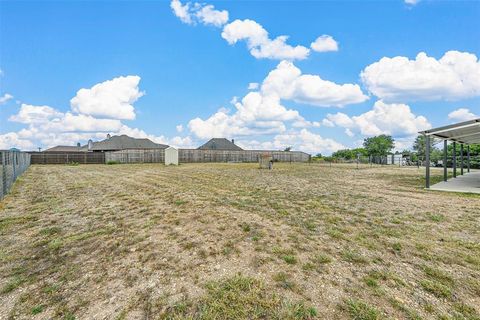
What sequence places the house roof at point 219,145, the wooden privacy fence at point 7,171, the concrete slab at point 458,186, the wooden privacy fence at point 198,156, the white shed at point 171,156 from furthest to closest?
the house roof at point 219,145, the wooden privacy fence at point 198,156, the white shed at point 171,156, the concrete slab at point 458,186, the wooden privacy fence at point 7,171

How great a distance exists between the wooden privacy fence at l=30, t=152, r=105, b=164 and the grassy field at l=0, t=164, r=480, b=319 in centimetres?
2517

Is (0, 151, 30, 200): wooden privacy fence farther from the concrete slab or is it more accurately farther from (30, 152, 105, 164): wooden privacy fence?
(30, 152, 105, 164): wooden privacy fence

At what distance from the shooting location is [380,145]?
41062 millimetres

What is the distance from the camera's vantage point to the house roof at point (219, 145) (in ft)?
143

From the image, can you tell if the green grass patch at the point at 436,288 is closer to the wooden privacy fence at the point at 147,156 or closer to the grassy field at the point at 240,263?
the grassy field at the point at 240,263

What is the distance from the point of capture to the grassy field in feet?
6.91

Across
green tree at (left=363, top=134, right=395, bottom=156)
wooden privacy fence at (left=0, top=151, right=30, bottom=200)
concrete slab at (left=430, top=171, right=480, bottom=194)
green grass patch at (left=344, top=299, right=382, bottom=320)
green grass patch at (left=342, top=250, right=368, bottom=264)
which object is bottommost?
green grass patch at (left=344, top=299, right=382, bottom=320)

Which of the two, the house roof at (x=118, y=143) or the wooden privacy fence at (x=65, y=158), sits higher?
the house roof at (x=118, y=143)

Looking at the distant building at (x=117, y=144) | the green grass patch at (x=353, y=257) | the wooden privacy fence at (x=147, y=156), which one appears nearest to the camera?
the green grass patch at (x=353, y=257)

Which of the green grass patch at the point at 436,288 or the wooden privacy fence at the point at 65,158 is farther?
the wooden privacy fence at the point at 65,158

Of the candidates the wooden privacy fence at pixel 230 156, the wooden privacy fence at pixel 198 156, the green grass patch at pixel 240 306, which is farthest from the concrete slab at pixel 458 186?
the wooden privacy fence at pixel 230 156

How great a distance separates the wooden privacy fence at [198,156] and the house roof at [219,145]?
839cm

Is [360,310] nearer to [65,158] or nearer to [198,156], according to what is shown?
[198,156]

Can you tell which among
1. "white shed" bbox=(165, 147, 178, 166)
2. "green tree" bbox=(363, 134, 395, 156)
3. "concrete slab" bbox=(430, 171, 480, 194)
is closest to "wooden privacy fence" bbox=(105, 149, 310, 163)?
"white shed" bbox=(165, 147, 178, 166)
